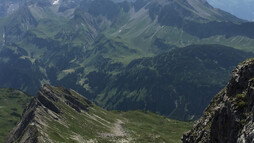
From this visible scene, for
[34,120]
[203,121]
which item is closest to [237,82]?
[203,121]

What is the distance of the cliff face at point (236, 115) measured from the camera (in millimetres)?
35888

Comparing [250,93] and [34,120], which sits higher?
[250,93]

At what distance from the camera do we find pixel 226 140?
40906mm

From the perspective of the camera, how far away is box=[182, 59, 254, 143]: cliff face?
35888 millimetres

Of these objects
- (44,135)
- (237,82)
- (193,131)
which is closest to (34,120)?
(44,135)

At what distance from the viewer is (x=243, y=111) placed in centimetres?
3831

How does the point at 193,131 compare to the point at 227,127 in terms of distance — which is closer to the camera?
the point at 227,127

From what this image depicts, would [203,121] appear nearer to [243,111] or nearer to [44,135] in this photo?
[243,111]

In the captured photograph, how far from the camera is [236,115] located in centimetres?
3888

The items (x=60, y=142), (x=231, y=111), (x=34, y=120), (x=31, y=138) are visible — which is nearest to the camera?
(x=231, y=111)

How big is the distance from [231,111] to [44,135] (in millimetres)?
149203

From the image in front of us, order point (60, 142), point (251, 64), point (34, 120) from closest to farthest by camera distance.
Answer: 1. point (251, 64)
2. point (60, 142)
3. point (34, 120)

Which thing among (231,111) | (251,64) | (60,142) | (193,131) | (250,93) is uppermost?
(251,64)

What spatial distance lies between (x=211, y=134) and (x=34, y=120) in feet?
567
